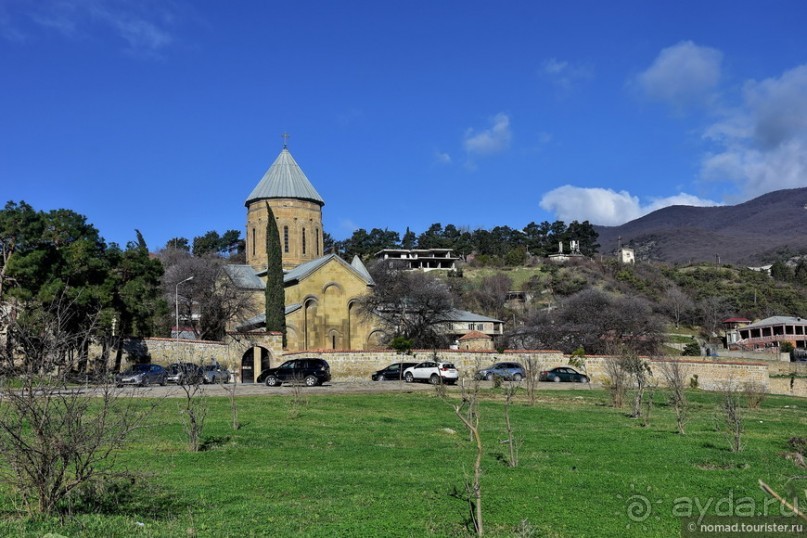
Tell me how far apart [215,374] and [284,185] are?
24.1m

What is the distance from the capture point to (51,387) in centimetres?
827

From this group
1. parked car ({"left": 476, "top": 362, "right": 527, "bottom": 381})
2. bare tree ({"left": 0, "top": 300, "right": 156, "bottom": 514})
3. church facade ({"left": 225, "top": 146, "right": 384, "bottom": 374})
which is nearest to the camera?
bare tree ({"left": 0, "top": 300, "right": 156, "bottom": 514})

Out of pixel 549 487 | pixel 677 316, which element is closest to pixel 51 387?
pixel 549 487

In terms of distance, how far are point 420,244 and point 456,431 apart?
339 ft

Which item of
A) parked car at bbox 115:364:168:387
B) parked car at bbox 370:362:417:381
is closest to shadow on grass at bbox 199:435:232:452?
parked car at bbox 115:364:168:387

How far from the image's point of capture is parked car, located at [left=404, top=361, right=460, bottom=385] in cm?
3309

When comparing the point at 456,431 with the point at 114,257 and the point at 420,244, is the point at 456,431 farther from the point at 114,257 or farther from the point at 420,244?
the point at 420,244

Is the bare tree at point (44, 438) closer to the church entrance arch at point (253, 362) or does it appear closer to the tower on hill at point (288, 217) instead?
the church entrance arch at point (253, 362)

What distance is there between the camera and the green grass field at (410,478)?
324 inches

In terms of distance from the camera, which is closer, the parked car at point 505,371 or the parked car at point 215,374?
the parked car at point 215,374

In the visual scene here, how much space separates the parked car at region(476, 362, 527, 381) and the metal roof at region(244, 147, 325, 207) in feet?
79.1

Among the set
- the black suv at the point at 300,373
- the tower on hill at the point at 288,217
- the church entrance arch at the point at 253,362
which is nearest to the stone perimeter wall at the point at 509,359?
the church entrance arch at the point at 253,362

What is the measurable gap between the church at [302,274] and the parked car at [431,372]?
986 centimetres

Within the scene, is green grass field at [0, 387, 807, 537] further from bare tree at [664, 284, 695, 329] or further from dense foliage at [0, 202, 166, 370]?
bare tree at [664, 284, 695, 329]
